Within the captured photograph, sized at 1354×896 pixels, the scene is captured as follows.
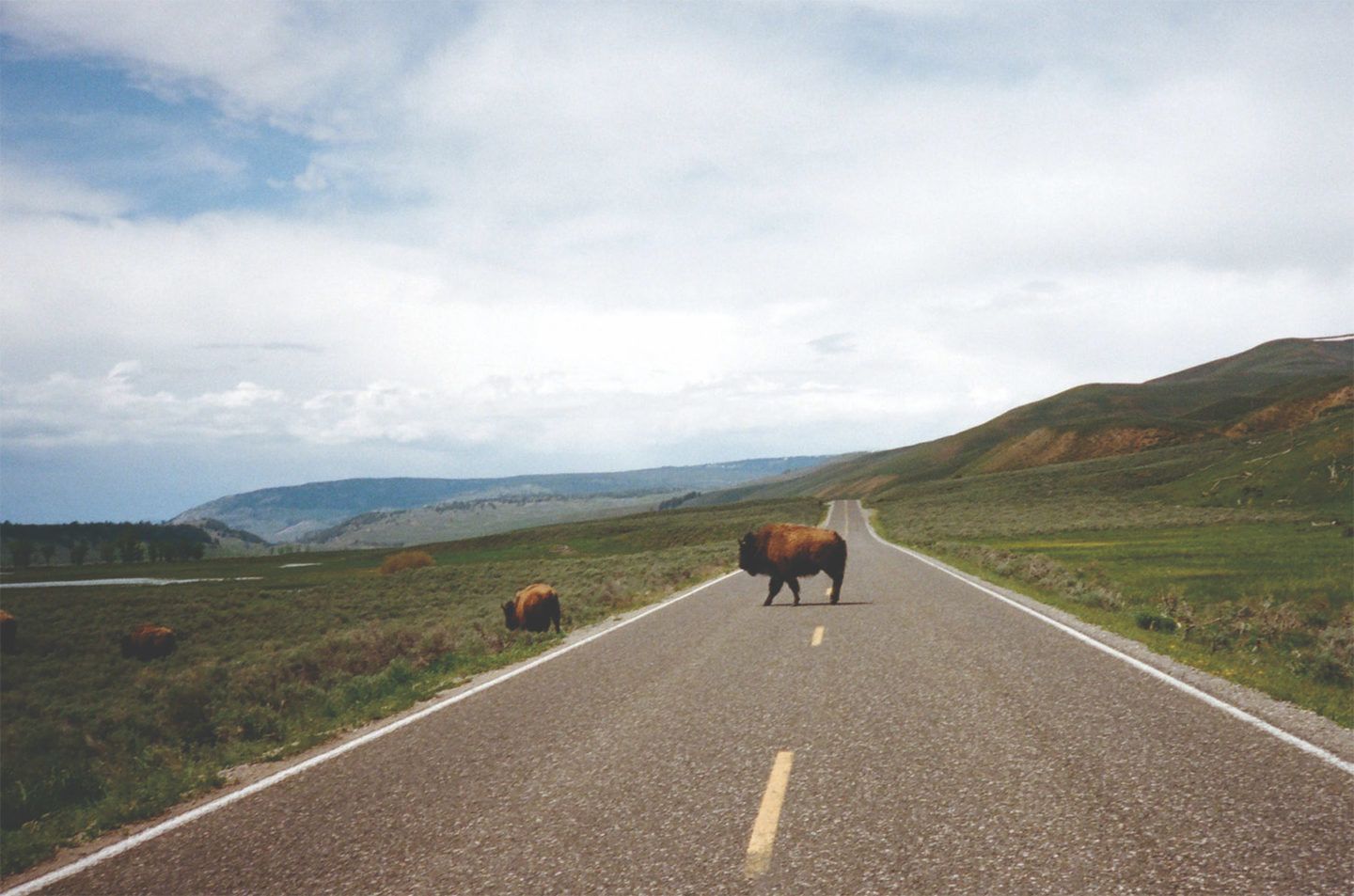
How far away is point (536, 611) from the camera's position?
19.5m

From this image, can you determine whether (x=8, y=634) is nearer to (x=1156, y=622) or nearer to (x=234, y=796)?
(x=234, y=796)

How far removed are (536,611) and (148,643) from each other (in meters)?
20.1

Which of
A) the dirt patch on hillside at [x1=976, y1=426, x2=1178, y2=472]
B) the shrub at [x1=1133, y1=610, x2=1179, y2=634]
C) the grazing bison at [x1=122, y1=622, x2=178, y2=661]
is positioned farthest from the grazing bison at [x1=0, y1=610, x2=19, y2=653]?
the dirt patch on hillside at [x1=976, y1=426, x2=1178, y2=472]

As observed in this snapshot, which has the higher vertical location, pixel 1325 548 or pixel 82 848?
pixel 82 848

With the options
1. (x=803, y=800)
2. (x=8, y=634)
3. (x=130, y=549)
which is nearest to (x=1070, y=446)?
(x=8, y=634)

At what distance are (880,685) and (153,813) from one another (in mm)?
7610

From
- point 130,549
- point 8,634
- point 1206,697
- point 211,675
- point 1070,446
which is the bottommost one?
point 130,549

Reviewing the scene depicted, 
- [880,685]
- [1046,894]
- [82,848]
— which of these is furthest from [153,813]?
[880,685]

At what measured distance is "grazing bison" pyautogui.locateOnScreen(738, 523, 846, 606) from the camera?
64.2ft

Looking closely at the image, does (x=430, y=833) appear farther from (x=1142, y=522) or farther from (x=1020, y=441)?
(x=1020, y=441)

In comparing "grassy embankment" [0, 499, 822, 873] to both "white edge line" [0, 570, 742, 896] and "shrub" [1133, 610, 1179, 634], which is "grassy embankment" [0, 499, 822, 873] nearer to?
"white edge line" [0, 570, 742, 896]

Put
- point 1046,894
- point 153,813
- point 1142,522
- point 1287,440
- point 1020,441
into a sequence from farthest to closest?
point 1020,441 < point 1287,440 < point 1142,522 < point 153,813 < point 1046,894

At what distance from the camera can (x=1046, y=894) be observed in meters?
4.23

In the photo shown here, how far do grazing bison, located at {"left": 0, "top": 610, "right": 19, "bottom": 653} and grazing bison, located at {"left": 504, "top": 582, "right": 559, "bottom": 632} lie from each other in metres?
25.8
